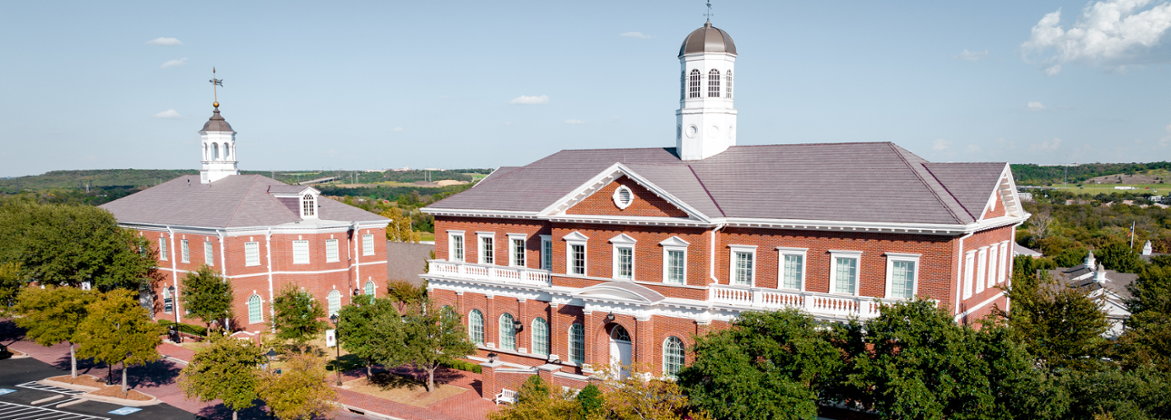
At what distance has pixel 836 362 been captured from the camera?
22.1 m

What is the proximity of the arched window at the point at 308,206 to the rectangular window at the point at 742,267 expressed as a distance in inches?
1161

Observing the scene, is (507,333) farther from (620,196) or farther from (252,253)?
(252,253)

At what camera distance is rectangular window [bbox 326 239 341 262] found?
4569cm

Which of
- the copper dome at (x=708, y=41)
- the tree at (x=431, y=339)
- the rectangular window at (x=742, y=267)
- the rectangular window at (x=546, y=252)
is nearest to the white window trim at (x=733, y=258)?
the rectangular window at (x=742, y=267)

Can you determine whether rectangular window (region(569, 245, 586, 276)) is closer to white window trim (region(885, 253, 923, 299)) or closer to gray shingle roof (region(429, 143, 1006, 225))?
gray shingle roof (region(429, 143, 1006, 225))

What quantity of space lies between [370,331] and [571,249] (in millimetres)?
9264

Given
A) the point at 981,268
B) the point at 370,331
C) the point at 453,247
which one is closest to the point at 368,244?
the point at 453,247

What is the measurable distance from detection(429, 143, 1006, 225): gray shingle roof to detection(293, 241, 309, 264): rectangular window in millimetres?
16059

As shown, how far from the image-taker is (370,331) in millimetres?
30359

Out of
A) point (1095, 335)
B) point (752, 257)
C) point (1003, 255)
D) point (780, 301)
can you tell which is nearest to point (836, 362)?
point (780, 301)

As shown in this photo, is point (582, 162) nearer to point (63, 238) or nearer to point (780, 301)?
point (780, 301)

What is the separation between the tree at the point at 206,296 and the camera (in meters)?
40.3

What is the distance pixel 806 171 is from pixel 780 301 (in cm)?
621

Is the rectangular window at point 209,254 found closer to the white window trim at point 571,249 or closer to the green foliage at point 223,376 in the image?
the green foliage at point 223,376
